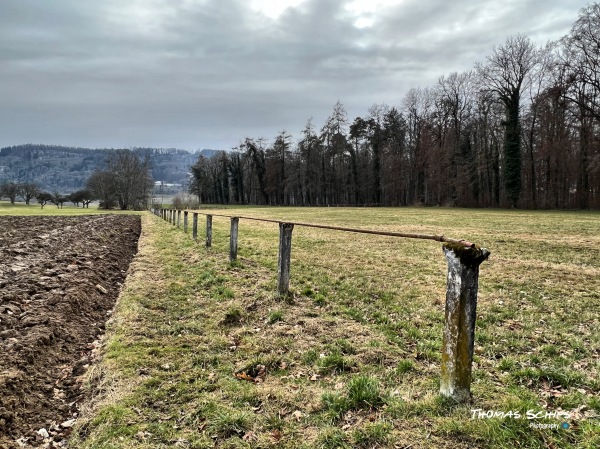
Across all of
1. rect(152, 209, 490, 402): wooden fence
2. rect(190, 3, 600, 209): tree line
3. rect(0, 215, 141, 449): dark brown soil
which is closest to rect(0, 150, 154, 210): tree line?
rect(190, 3, 600, 209): tree line

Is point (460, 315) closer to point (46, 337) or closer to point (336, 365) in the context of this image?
point (336, 365)

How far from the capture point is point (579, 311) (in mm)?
5871

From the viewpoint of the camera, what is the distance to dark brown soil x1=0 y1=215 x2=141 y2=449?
3.30 metres

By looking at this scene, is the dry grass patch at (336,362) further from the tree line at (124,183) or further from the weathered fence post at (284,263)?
the tree line at (124,183)

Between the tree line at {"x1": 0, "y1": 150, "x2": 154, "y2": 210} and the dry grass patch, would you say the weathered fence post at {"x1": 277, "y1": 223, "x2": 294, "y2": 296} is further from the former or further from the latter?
the tree line at {"x1": 0, "y1": 150, "x2": 154, "y2": 210}

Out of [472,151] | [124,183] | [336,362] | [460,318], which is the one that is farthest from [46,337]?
[124,183]

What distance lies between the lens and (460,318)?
3.07 meters

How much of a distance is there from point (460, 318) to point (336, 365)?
153 centimetres

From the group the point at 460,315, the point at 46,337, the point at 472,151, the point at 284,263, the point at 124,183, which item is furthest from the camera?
the point at 124,183

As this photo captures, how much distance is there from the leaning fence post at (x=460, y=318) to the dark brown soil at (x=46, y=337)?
334cm

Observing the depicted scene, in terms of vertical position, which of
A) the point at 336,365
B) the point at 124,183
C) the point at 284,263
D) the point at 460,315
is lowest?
the point at 336,365

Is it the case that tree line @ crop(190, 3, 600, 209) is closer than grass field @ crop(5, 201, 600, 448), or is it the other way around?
grass field @ crop(5, 201, 600, 448)

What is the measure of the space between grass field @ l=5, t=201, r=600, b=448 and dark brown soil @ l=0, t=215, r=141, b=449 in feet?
1.05

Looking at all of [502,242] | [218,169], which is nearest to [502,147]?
[502,242]
